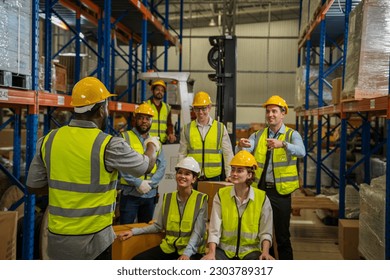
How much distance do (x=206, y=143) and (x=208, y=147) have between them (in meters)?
0.06

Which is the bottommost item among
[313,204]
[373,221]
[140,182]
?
[313,204]

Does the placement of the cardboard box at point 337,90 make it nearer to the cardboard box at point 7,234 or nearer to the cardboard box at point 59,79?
the cardboard box at point 59,79

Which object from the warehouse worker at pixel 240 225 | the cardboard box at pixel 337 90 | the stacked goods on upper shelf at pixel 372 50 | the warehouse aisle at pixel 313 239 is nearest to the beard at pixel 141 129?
the warehouse worker at pixel 240 225

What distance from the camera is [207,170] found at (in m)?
5.94

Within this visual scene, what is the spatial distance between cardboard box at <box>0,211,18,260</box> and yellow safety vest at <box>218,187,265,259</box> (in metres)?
1.84

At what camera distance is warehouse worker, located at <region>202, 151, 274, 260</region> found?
4.15m

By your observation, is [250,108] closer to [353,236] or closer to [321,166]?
[321,166]

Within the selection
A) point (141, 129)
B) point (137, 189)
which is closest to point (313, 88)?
point (141, 129)

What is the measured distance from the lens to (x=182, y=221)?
14.2ft

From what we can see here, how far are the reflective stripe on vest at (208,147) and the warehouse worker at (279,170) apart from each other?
851mm

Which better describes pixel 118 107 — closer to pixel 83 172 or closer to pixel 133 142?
pixel 133 142

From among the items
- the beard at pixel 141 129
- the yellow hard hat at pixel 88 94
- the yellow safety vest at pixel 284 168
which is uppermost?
the yellow hard hat at pixel 88 94

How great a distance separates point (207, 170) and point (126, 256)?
1923mm

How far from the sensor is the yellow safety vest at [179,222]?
432cm
